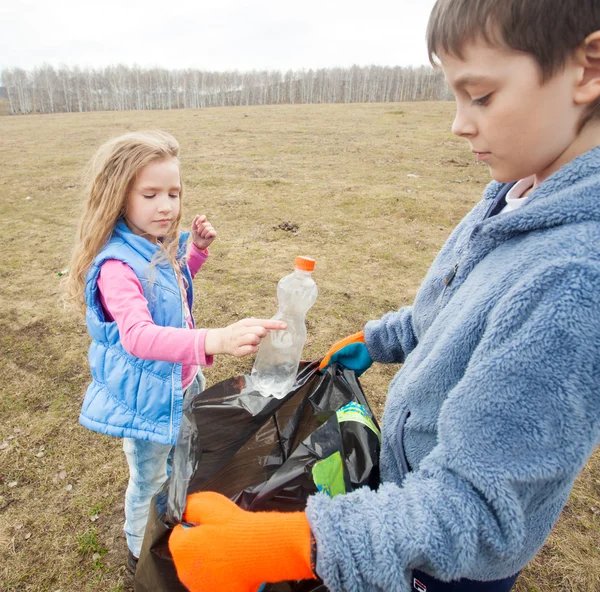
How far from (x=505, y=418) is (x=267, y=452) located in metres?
0.93

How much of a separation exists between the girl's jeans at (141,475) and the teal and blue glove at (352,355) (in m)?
0.75

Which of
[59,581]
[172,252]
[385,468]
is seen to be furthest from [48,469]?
[385,468]

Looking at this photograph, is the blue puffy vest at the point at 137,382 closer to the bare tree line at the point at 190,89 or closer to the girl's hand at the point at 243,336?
the girl's hand at the point at 243,336

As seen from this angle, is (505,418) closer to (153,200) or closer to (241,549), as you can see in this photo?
(241,549)

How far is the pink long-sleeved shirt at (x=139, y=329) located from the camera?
1.52 meters

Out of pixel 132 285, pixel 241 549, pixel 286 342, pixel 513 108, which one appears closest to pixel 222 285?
pixel 286 342

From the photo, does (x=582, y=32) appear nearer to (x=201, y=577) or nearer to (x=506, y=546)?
(x=506, y=546)

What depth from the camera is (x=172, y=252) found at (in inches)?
79.5

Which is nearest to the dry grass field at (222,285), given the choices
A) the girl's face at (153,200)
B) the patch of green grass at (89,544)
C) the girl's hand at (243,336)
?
the patch of green grass at (89,544)

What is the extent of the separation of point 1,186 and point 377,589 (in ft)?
38.4

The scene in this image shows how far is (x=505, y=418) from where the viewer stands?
783 mm

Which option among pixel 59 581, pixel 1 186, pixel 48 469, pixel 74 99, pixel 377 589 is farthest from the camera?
pixel 74 99

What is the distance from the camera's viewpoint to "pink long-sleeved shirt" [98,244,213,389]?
1.52m

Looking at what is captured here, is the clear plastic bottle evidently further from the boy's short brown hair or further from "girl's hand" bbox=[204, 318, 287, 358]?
the boy's short brown hair
